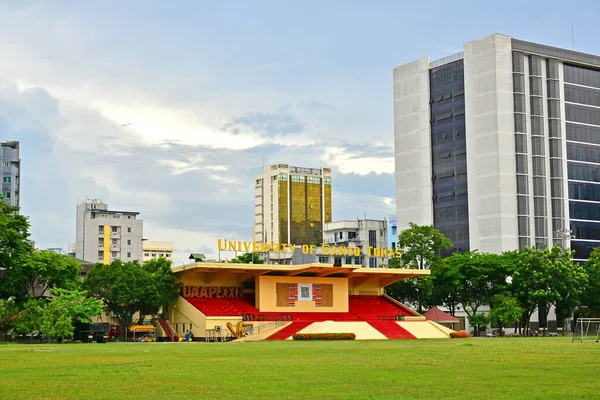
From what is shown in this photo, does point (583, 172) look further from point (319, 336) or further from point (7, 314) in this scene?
point (7, 314)

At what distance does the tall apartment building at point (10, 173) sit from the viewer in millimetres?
132500

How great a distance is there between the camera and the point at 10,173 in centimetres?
13338

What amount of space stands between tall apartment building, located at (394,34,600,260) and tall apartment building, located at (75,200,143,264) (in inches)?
2077

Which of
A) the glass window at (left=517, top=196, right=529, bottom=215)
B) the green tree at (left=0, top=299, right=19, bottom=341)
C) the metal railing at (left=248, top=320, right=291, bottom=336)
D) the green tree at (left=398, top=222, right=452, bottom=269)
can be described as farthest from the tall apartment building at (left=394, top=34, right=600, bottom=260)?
the green tree at (left=0, top=299, right=19, bottom=341)

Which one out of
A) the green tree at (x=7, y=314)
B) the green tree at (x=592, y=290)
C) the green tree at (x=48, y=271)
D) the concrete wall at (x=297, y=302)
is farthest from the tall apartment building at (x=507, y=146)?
the green tree at (x=7, y=314)

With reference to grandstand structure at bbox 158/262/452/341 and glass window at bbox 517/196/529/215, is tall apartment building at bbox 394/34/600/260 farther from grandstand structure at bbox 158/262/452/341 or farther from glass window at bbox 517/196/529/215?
grandstand structure at bbox 158/262/452/341

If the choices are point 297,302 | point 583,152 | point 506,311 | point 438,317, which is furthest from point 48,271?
point 583,152

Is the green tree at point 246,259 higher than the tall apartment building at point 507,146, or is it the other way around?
the tall apartment building at point 507,146

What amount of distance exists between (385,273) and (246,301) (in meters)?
16.1

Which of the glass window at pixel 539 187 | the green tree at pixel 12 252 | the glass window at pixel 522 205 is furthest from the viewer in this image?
the glass window at pixel 539 187

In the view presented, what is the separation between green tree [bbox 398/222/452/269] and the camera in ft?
→ 337

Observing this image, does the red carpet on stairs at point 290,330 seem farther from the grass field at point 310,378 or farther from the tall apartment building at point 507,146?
the tall apartment building at point 507,146

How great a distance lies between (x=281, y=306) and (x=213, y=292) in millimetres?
7480

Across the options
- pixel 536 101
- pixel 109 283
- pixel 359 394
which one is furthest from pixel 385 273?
pixel 359 394
